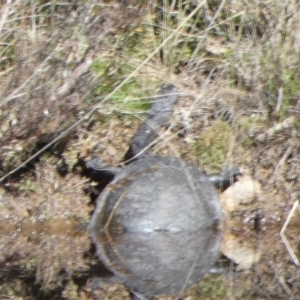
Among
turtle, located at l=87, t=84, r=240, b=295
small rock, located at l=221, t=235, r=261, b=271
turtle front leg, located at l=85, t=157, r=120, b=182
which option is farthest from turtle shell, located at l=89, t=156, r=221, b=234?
small rock, located at l=221, t=235, r=261, b=271

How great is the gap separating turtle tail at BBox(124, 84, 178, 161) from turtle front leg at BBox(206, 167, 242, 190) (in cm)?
43

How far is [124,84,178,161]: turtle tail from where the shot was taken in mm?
4520

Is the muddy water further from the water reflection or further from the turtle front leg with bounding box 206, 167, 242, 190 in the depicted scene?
the turtle front leg with bounding box 206, 167, 242, 190

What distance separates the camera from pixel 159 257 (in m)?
3.82

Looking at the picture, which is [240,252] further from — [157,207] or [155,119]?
[155,119]

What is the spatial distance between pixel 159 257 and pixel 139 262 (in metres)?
0.12

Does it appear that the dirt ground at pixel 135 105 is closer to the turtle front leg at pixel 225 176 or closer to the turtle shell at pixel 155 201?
the turtle front leg at pixel 225 176

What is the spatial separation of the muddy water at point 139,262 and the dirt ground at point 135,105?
0.05ft

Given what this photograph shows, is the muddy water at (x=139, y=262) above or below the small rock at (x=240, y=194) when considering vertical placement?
above

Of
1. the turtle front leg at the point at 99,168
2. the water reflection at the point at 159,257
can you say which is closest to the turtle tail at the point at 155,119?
the turtle front leg at the point at 99,168

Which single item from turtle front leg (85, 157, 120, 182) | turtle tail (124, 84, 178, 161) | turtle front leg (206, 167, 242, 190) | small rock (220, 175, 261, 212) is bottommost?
small rock (220, 175, 261, 212)

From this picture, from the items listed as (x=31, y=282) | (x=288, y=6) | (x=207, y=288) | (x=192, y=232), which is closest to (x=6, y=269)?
(x=31, y=282)

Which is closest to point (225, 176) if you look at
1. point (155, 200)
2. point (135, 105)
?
point (155, 200)

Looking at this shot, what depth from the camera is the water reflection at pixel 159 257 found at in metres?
3.47
